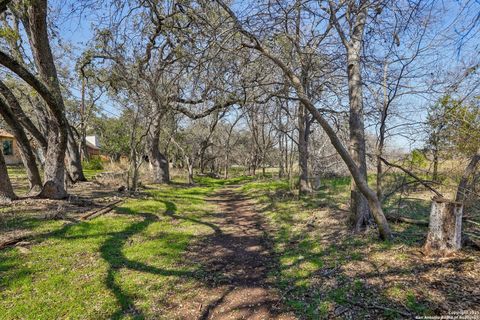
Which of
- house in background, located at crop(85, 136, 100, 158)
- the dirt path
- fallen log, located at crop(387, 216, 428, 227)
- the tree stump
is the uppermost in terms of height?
house in background, located at crop(85, 136, 100, 158)

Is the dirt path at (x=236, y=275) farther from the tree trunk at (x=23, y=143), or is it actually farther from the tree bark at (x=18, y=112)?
the tree bark at (x=18, y=112)

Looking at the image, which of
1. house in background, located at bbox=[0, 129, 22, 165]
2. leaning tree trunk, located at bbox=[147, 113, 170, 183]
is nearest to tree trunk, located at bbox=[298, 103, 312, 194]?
leaning tree trunk, located at bbox=[147, 113, 170, 183]

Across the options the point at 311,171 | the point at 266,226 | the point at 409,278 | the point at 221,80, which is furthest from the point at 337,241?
the point at 311,171

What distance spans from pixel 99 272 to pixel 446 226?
17.8 ft

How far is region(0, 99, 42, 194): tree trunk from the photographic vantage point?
7.22m

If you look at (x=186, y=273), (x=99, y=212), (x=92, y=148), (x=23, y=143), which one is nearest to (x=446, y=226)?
(x=186, y=273)

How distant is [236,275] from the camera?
14.2 ft

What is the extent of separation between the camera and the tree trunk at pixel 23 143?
23.7ft

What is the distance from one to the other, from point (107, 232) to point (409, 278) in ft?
19.6

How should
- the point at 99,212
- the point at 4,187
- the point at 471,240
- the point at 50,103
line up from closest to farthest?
the point at 471,240 < the point at 50,103 < the point at 4,187 < the point at 99,212

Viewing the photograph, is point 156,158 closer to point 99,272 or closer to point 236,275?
point 99,272

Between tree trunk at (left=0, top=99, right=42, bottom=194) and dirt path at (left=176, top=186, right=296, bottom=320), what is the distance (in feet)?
20.2

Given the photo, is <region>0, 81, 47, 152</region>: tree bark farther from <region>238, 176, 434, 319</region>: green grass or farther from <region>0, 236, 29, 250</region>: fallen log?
<region>238, 176, 434, 319</region>: green grass

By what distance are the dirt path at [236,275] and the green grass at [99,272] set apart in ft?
1.04
